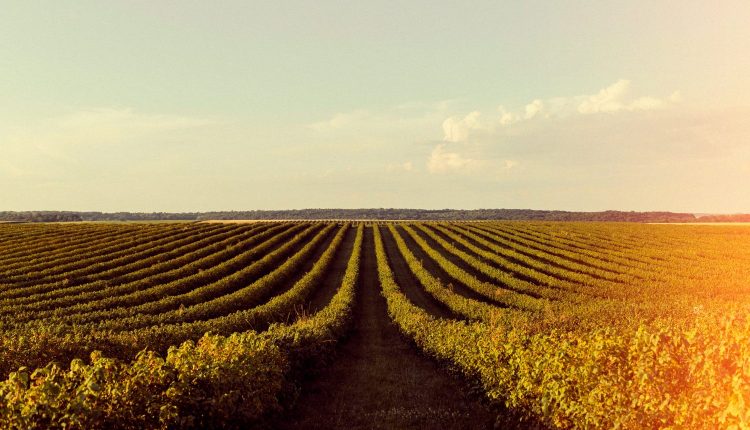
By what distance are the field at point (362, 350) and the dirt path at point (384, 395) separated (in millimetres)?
79

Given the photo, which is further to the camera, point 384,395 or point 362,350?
point 362,350

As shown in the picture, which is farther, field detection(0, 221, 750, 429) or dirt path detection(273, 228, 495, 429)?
dirt path detection(273, 228, 495, 429)

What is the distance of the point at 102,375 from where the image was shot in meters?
7.25

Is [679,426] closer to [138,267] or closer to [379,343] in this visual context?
[379,343]

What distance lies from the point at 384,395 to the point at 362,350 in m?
6.76

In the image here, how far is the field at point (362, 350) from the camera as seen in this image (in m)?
7.34

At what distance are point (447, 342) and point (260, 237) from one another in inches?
2121

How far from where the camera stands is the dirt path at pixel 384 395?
1228 centimetres

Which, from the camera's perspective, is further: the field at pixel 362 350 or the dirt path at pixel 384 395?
the dirt path at pixel 384 395

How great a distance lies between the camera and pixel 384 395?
15.0 m

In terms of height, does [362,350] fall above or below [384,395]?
below

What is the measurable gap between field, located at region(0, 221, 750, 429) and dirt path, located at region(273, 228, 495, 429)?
79 mm

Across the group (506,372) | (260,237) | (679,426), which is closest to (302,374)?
(506,372)

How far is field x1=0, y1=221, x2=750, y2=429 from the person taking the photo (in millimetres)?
7340
